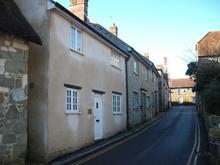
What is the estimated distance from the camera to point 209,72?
90.4 feet

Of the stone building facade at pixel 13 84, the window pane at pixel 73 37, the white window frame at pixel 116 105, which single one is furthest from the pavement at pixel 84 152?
the window pane at pixel 73 37

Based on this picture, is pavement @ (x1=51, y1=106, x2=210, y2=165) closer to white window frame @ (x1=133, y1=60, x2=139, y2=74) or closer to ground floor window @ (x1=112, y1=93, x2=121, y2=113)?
ground floor window @ (x1=112, y1=93, x2=121, y2=113)

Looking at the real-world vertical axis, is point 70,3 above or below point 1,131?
above

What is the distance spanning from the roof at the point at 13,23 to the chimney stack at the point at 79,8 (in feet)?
37.5

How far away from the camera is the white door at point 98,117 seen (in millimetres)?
18517

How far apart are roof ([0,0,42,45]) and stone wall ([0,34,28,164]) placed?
0.38 metres

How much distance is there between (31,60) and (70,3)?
12.0 meters

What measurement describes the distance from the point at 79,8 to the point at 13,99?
14.2 m

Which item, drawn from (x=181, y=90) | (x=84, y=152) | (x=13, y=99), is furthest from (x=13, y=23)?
(x=181, y=90)

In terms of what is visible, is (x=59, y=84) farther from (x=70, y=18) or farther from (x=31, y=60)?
(x=70, y=18)

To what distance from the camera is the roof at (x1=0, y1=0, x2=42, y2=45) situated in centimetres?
1155

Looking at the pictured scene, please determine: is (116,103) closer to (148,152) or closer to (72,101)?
(72,101)

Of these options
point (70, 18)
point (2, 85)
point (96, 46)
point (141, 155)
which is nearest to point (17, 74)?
point (2, 85)

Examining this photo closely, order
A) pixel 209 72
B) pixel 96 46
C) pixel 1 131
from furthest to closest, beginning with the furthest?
pixel 209 72 → pixel 96 46 → pixel 1 131
